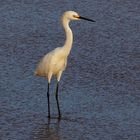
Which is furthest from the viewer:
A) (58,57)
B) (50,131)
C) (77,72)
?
(77,72)

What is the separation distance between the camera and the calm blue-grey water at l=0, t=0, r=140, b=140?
9.23m

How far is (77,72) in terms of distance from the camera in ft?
37.8

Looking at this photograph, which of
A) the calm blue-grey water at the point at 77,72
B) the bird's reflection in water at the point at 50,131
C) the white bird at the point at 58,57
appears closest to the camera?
the bird's reflection in water at the point at 50,131

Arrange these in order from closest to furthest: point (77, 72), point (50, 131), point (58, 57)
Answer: point (50, 131) → point (58, 57) → point (77, 72)

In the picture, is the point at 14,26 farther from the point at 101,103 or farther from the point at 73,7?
the point at 101,103

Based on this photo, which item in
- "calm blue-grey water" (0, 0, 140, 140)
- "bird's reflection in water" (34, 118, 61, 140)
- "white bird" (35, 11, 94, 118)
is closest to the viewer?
"bird's reflection in water" (34, 118, 61, 140)

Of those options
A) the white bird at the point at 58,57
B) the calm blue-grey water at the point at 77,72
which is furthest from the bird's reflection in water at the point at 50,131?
the white bird at the point at 58,57

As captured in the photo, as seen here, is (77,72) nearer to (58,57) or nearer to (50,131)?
(58,57)

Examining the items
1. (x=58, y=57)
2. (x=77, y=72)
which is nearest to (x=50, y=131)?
(x=58, y=57)

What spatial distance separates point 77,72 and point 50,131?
2.51 meters

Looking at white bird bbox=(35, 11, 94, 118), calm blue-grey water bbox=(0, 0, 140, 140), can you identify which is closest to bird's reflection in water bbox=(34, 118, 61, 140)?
calm blue-grey water bbox=(0, 0, 140, 140)

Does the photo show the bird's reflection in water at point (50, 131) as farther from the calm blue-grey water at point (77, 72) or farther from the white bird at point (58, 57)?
the white bird at point (58, 57)

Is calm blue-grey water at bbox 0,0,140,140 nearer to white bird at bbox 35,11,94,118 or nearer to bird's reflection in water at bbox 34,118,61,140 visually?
bird's reflection in water at bbox 34,118,61,140

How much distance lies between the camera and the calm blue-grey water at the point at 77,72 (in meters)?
9.23
